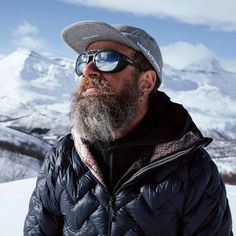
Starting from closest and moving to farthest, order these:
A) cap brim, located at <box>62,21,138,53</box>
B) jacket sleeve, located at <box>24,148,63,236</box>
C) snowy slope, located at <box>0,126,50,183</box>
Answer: cap brim, located at <box>62,21,138,53</box>
jacket sleeve, located at <box>24,148,63,236</box>
snowy slope, located at <box>0,126,50,183</box>

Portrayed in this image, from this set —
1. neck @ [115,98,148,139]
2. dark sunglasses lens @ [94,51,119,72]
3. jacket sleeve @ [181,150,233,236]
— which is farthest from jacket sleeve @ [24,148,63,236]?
jacket sleeve @ [181,150,233,236]

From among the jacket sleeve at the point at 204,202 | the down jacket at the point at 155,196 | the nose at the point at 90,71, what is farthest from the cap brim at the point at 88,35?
the jacket sleeve at the point at 204,202

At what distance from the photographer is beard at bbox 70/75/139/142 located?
2.12 metres

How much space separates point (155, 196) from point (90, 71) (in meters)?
0.70

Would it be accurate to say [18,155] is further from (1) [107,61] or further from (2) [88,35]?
(1) [107,61]

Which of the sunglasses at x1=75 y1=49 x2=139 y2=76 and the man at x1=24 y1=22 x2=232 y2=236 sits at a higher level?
the sunglasses at x1=75 y1=49 x2=139 y2=76

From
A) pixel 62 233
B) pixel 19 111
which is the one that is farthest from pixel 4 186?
pixel 19 111

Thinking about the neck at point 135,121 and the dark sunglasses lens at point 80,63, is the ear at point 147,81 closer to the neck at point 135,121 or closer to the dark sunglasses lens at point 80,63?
the neck at point 135,121

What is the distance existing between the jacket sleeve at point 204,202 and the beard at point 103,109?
0.41m

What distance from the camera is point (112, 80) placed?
216cm

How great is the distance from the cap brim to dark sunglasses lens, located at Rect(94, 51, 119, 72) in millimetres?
81

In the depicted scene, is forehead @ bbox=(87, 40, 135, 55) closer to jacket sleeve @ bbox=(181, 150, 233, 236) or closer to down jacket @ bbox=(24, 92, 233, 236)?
down jacket @ bbox=(24, 92, 233, 236)

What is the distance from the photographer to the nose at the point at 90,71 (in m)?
2.16

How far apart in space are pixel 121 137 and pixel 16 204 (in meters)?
4.23
